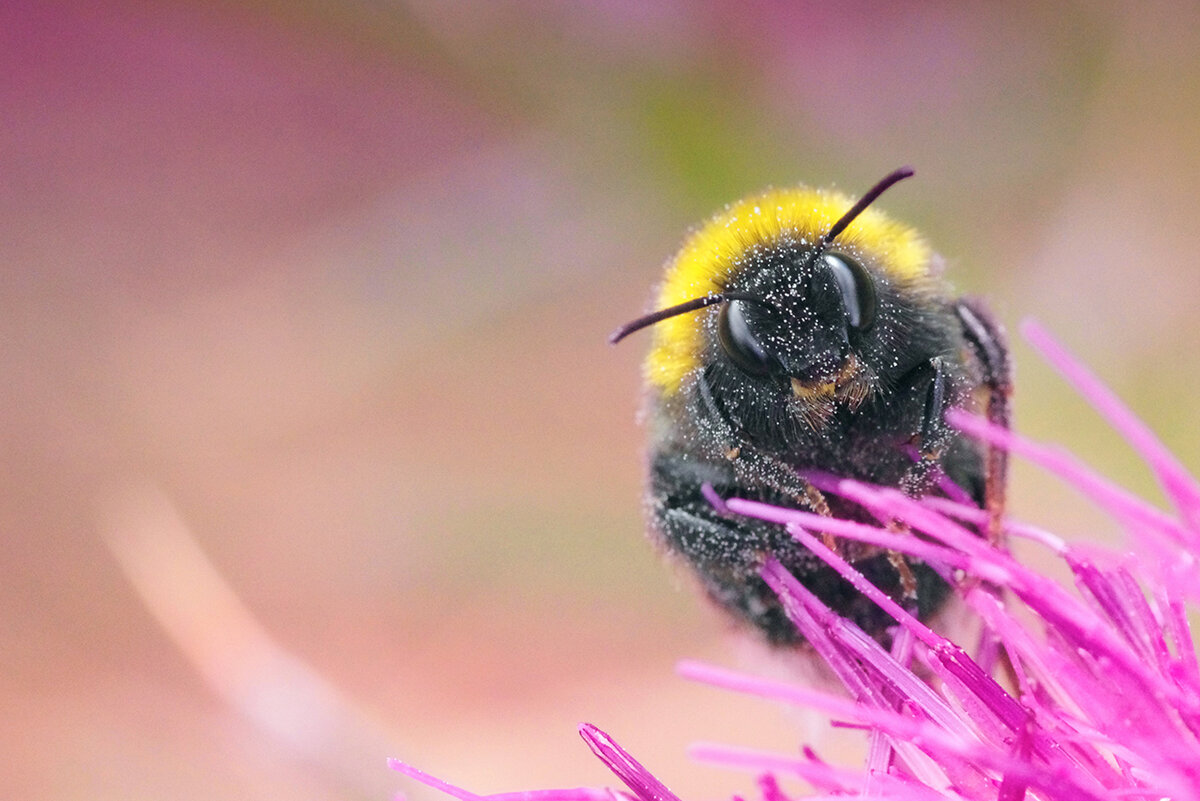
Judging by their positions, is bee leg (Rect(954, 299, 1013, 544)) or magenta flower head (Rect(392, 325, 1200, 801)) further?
bee leg (Rect(954, 299, 1013, 544))

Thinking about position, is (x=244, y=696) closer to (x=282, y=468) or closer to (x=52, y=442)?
(x=282, y=468)

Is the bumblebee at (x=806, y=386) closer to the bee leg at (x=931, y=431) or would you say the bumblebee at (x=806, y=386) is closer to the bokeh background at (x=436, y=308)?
the bee leg at (x=931, y=431)

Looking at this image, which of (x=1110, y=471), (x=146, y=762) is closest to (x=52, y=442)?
(x=146, y=762)

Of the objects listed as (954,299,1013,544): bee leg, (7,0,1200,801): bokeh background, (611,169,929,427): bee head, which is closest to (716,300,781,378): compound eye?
(611,169,929,427): bee head

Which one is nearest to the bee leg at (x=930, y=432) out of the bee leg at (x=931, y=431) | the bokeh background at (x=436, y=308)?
the bee leg at (x=931, y=431)

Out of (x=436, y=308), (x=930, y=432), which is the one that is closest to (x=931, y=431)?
(x=930, y=432)

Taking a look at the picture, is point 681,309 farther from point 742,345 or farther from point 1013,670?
A: point 1013,670

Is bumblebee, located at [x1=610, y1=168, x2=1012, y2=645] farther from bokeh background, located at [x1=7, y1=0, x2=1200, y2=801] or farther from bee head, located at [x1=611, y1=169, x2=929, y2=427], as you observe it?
bokeh background, located at [x1=7, y1=0, x2=1200, y2=801]
